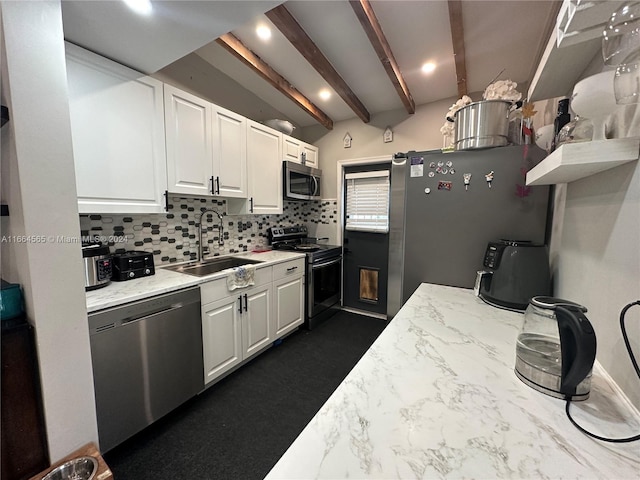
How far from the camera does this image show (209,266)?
87.0 inches

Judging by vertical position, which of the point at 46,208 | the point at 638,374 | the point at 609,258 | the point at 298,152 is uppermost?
the point at 298,152

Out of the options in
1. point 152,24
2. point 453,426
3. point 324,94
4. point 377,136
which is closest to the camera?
point 453,426

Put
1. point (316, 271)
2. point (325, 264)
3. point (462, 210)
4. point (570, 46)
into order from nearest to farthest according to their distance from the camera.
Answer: point (570, 46), point (462, 210), point (316, 271), point (325, 264)

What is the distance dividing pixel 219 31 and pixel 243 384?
2311 millimetres

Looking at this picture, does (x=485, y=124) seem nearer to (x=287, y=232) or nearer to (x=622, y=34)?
(x=622, y=34)

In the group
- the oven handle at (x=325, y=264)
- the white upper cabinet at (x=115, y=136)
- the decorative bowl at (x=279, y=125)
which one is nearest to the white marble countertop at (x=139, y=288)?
the white upper cabinet at (x=115, y=136)

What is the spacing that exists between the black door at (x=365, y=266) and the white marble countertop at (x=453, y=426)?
2.39 metres

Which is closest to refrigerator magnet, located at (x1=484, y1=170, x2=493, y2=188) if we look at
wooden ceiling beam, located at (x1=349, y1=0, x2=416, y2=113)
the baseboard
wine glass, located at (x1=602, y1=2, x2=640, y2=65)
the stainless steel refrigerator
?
the stainless steel refrigerator

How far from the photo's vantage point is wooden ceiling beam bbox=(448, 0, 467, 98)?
150 cm

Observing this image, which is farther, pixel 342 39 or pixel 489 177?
pixel 342 39

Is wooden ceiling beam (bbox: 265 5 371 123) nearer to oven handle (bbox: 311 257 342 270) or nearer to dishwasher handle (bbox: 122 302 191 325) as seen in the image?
oven handle (bbox: 311 257 342 270)

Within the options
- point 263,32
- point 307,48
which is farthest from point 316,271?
point 263,32

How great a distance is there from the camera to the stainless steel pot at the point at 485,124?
1.29 metres

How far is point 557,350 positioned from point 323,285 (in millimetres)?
2358
